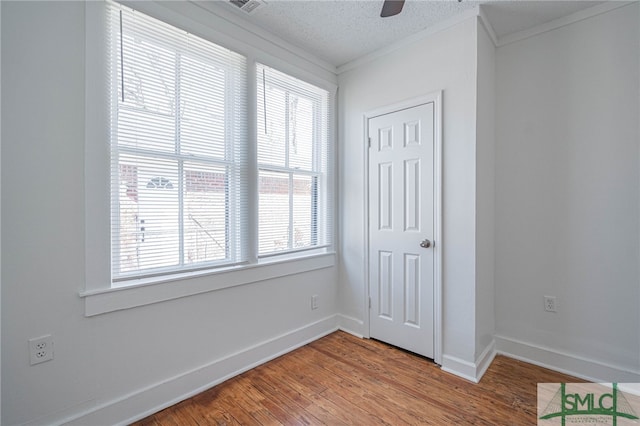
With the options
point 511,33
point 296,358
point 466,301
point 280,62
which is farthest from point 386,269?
point 511,33

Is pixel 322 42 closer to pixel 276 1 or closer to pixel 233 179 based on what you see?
pixel 276 1

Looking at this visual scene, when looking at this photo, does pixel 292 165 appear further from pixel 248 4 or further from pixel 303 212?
pixel 248 4

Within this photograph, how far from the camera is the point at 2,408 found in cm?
138

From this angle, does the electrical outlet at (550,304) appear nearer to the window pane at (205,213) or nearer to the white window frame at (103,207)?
the white window frame at (103,207)

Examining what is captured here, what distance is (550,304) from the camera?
7.76ft

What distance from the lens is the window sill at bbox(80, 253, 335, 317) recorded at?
1647mm

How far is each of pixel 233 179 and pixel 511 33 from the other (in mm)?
2703

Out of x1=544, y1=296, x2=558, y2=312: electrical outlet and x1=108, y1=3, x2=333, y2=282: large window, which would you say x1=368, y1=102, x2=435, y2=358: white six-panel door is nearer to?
x1=108, y1=3, x2=333, y2=282: large window

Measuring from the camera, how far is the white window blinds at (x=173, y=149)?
174 centimetres

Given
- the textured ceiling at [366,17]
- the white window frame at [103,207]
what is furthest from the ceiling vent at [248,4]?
the white window frame at [103,207]

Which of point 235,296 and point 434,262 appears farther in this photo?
point 434,262
